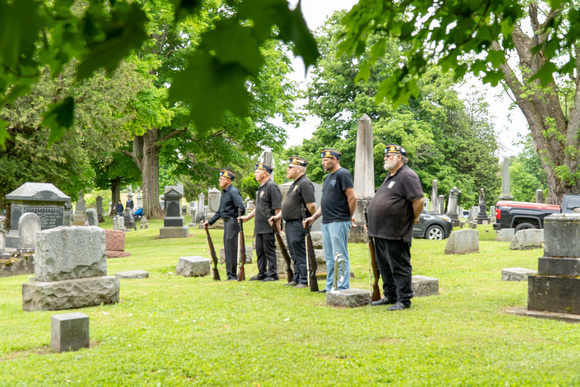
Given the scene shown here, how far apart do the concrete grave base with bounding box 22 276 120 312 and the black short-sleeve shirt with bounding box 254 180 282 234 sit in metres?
2.83

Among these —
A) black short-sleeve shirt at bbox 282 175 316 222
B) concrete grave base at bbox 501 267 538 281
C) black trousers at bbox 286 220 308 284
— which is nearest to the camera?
black short-sleeve shirt at bbox 282 175 316 222

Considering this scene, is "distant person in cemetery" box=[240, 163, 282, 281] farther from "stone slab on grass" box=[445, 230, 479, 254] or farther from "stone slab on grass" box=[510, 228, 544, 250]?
"stone slab on grass" box=[510, 228, 544, 250]

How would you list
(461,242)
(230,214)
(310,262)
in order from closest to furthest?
(310,262) → (230,214) → (461,242)

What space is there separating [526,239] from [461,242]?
2144 mm

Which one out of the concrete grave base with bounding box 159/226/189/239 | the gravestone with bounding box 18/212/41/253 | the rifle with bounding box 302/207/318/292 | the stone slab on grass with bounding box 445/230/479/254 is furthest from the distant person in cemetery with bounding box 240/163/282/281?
the concrete grave base with bounding box 159/226/189/239

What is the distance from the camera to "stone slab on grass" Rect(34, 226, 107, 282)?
6961 mm

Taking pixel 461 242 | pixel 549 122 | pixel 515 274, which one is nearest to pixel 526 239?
pixel 461 242

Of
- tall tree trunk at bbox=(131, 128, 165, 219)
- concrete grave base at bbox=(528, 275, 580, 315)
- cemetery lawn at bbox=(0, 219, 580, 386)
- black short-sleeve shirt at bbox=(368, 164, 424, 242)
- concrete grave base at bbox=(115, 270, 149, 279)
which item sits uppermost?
tall tree trunk at bbox=(131, 128, 165, 219)

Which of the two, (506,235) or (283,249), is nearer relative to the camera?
(283,249)

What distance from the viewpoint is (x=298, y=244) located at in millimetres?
8422

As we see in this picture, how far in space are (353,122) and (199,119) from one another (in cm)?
3372

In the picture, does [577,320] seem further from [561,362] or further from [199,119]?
[199,119]

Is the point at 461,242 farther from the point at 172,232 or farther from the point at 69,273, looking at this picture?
the point at 172,232

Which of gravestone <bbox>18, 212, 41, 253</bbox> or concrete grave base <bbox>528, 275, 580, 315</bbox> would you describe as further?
gravestone <bbox>18, 212, 41, 253</bbox>
